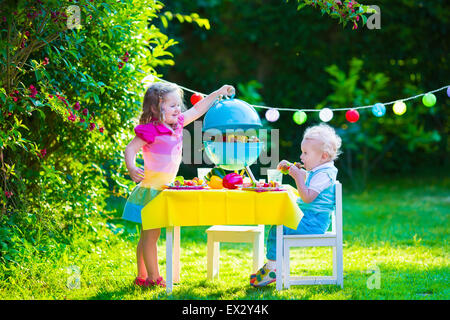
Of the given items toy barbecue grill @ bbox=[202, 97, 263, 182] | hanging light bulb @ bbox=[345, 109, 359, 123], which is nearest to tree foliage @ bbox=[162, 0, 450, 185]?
hanging light bulb @ bbox=[345, 109, 359, 123]

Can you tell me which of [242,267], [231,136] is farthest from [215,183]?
[242,267]

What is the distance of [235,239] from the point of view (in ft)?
13.9

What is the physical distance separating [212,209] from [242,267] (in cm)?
135

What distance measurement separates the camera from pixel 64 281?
13.7 ft

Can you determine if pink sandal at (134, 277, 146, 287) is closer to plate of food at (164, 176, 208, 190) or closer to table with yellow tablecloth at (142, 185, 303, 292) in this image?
table with yellow tablecloth at (142, 185, 303, 292)

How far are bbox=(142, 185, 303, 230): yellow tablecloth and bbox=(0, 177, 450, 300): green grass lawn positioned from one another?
49 cm

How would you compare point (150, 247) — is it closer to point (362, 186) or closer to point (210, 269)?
point (210, 269)

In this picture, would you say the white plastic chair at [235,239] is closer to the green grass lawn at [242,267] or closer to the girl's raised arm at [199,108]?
the green grass lawn at [242,267]

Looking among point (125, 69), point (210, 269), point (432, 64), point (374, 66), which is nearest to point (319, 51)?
point (374, 66)

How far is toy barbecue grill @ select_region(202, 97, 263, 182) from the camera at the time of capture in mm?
3766

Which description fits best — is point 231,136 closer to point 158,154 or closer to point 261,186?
point 261,186

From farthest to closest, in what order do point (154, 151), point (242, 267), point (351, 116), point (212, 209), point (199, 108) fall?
1. point (242, 267)
2. point (351, 116)
3. point (199, 108)
4. point (154, 151)
5. point (212, 209)

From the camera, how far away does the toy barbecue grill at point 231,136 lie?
3.77 meters

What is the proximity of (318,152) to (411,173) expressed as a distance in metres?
7.39
